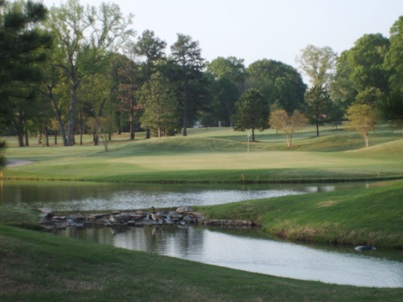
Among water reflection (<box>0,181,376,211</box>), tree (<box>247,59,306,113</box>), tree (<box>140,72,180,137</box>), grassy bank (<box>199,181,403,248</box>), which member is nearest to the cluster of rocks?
grassy bank (<box>199,181,403,248</box>)

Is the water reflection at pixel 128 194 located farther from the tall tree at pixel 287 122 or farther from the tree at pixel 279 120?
the tree at pixel 279 120

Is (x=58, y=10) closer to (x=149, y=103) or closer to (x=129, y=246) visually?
(x=149, y=103)

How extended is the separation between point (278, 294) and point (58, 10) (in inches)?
→ 3274

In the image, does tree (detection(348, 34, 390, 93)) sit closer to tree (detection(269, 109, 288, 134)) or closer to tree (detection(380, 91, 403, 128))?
tree (detection(269, 109, 288, 134))

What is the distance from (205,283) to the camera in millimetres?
12953

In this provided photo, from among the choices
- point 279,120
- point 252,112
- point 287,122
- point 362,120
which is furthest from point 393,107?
point 252,112

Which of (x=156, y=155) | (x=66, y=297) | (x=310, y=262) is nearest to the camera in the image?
(x=66, y=297)

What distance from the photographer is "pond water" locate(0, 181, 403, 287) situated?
19641 millimetres

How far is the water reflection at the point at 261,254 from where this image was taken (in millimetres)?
19016

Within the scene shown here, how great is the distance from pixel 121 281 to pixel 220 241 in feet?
42.4

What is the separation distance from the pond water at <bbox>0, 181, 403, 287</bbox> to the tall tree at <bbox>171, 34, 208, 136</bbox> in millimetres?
68615

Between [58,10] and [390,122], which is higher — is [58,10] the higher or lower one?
A: the higher one

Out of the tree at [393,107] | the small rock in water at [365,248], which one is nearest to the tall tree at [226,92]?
the small rock in water at [365,248]

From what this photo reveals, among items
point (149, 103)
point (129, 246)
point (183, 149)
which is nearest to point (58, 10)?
point (149, 103)
